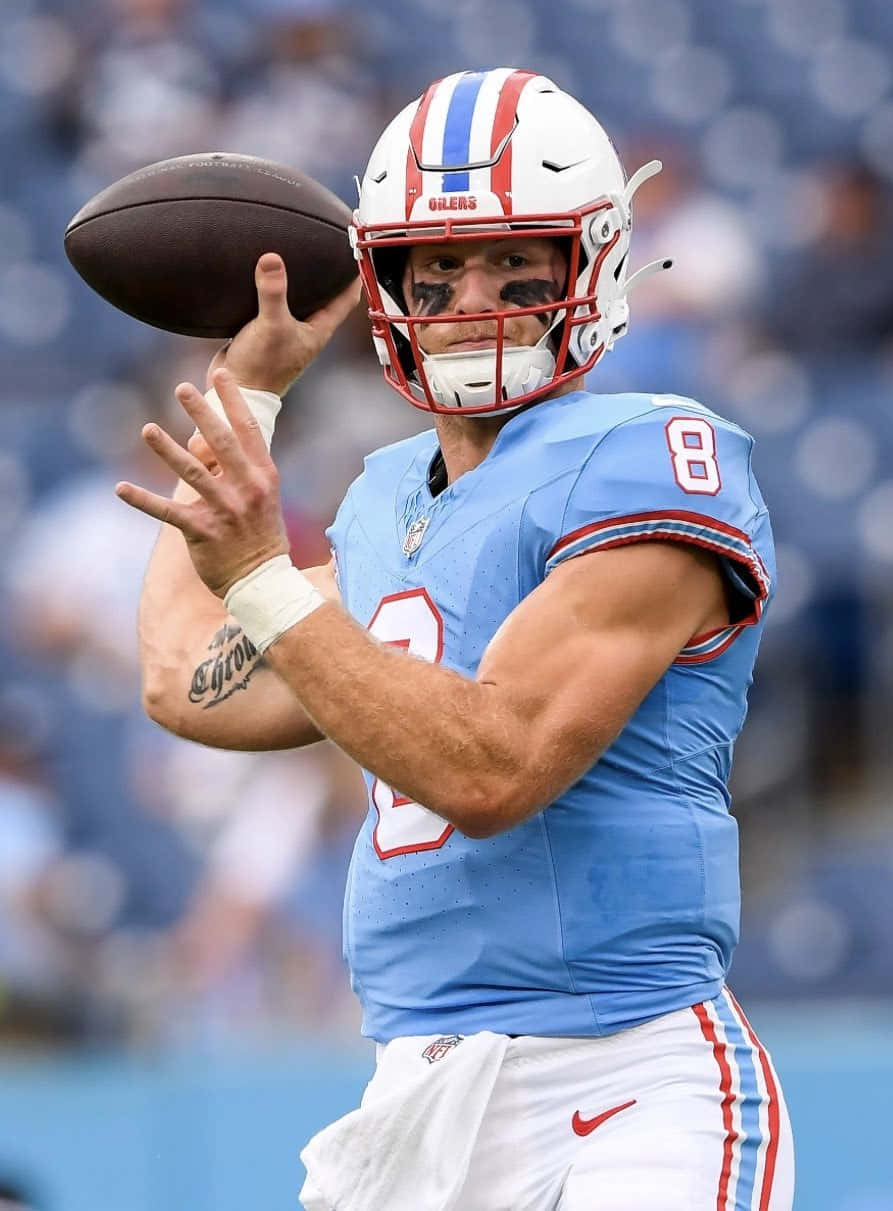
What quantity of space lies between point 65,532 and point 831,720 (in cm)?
223

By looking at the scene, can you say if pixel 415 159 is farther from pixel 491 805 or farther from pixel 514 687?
pixel 491 805

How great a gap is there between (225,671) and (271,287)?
0.53 meters

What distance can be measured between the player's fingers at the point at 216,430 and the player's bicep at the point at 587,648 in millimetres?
340

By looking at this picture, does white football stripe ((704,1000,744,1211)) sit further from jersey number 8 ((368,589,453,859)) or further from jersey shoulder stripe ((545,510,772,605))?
jersey shoulder stripe ((545,510,772,605))

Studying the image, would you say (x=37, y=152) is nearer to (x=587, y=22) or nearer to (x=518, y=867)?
(x=587, y=22)

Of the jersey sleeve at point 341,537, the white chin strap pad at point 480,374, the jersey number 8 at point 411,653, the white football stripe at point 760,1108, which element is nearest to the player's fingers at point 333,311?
the jersey sleeve at point 341,537

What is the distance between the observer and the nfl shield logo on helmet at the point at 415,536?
2.49 meters

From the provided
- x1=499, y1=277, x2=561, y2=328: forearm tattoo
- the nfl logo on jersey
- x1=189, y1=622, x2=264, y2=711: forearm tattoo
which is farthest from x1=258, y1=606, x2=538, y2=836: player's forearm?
x1=189, y1=622, x2=264, y2=711: forearm tattoo

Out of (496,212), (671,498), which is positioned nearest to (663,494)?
(671,498)

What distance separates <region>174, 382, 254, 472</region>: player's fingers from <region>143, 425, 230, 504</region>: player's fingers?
0.03m

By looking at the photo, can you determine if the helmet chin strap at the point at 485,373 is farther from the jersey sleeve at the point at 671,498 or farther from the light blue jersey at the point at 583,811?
the jersey sleeve at the point at 671,498

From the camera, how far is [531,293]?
250cm

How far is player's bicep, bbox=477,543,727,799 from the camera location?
2.18m

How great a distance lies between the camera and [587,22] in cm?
840
